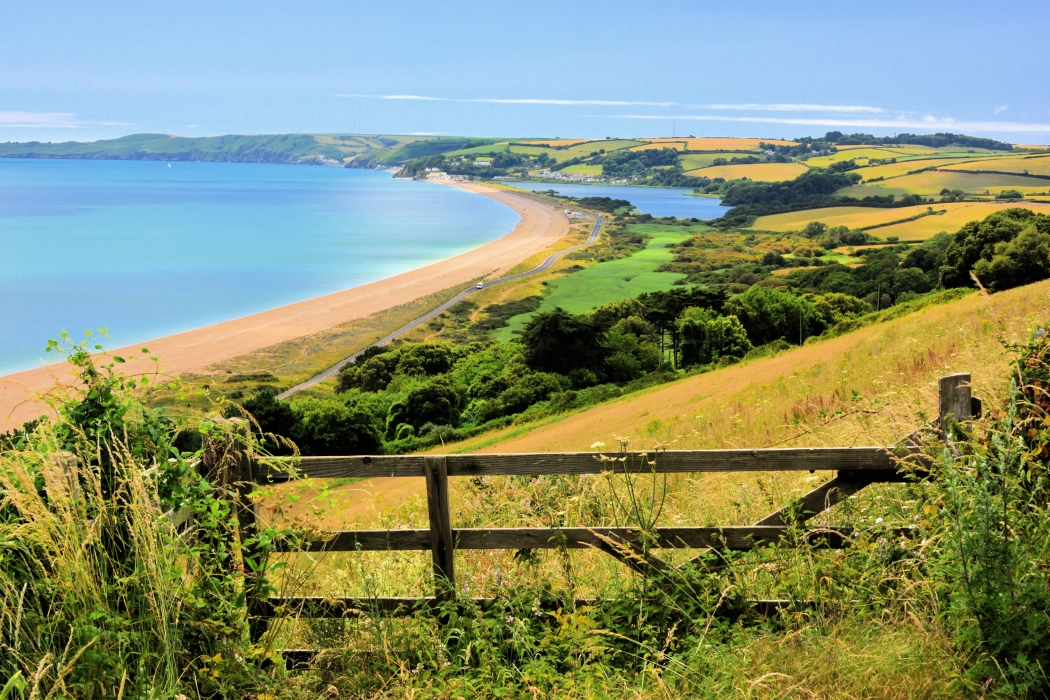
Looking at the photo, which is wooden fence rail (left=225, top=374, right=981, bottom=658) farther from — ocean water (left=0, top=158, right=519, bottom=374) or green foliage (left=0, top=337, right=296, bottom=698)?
ocean water (left=0, top=158, right=519, bottom=374)

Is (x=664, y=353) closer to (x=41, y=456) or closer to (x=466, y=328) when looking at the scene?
(x=466, y=328)

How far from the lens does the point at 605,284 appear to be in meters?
84.2

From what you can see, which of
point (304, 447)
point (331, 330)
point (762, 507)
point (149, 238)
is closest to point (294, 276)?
point (331, 330)

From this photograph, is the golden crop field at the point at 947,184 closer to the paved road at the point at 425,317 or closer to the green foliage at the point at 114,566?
the paved road at the point at 425,317

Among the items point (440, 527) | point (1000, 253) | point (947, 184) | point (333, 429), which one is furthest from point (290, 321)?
point (947, 184)

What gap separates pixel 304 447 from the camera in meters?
33.2

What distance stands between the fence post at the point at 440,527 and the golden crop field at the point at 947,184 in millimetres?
156634

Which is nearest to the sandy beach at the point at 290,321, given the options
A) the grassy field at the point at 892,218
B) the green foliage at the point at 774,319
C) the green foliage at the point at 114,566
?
the green foliage at the point at 114,566

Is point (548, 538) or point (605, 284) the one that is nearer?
point (548, 538)

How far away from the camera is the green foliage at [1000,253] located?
33.6 meters

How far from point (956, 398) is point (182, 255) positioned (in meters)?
104

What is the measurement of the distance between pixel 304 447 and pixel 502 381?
46.1 feet

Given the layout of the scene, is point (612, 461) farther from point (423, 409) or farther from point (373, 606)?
point (423, 409)

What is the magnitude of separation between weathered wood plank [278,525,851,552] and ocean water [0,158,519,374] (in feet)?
157
